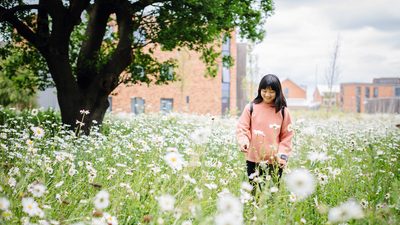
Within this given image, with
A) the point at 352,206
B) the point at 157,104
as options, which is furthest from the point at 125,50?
the point at 157,104

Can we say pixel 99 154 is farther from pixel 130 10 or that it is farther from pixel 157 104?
pixel 157 104

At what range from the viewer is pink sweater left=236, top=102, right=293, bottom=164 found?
15.4 feet

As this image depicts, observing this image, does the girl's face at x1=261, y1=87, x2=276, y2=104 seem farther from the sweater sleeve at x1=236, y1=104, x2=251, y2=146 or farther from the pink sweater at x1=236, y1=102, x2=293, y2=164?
the sweater sleeve at x1=236, y1=104, x2=251, y2=146

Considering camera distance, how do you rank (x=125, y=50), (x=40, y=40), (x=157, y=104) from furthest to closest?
(x=157, y=104) < (x=125, y=50) < (x=40, y=40)

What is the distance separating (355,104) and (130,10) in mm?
75211

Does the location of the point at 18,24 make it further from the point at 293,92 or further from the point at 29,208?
the point at 293,92

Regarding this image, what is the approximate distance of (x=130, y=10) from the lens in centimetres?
945

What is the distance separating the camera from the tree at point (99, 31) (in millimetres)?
8930

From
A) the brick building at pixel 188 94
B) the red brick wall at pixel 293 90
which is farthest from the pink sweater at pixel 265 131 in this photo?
the red brick wall at pixel 293 90

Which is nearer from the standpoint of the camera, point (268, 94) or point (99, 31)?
point (268, 94)

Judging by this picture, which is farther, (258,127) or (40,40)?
(40,40)

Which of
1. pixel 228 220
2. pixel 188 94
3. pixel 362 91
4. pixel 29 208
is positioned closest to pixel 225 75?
pixel 188 94

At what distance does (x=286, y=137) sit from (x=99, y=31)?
713 centimetres

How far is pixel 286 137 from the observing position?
4777 millimetres
